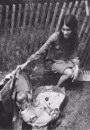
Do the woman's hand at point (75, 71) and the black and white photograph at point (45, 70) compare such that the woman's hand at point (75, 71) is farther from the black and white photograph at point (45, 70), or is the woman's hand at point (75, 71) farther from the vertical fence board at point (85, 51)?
the vertical fence board at point (85, 51)

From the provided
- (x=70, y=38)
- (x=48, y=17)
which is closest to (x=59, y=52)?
(x=70, y=38)

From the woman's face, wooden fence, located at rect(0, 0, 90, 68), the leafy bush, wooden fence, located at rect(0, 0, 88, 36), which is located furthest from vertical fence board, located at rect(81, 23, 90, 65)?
the woman's face

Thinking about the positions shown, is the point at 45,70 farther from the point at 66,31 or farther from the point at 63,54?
the point at 66,31

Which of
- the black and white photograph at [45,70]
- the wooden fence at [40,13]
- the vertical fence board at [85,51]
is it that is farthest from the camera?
the vertical fence board at [85,51]

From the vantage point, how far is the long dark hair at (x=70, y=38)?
5758 mm

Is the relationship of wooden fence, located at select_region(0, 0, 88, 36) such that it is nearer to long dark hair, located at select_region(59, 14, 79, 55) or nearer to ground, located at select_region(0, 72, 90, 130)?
long dark hair, located at select_region(59, 14, 79, 55)

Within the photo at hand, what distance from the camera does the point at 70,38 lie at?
242 inches

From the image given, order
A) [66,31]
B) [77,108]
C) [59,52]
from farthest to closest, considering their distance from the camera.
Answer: [59,52] → [77,108] → [66,31]

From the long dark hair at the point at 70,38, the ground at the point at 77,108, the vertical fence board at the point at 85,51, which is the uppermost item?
the long dark hair at the point at 70,38

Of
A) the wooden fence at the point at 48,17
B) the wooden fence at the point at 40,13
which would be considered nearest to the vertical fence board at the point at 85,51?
the wooden fence at the point at 48,17

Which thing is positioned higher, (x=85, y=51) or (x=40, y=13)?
(x=40, y=13)

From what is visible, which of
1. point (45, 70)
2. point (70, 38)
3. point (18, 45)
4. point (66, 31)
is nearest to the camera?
point (66, 31)

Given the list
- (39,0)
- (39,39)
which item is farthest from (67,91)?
(39,0)

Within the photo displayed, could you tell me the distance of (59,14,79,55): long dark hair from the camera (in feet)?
18.9
